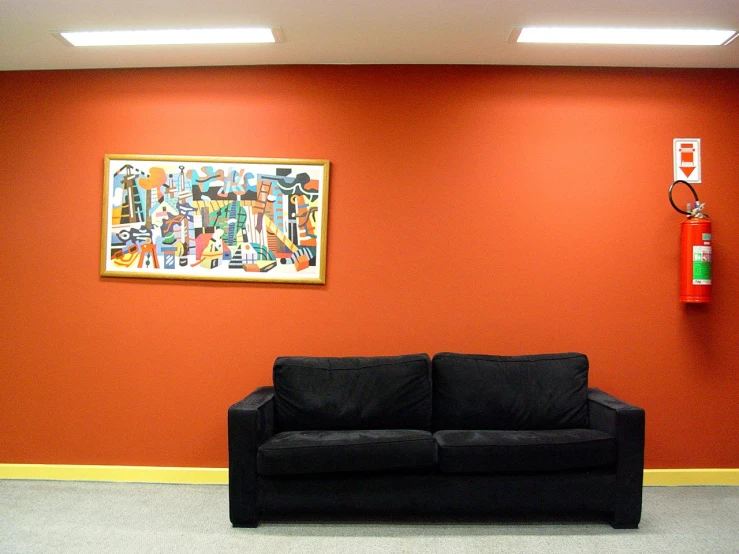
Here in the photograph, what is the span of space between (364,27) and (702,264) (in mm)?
2547

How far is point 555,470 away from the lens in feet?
10.9

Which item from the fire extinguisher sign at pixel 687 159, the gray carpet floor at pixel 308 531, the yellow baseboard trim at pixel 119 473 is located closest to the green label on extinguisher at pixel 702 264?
the fire extinguisher sign at pixel 687 159

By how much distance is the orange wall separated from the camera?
13.6ft

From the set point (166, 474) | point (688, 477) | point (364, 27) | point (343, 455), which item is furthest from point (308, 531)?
point (364, 27)

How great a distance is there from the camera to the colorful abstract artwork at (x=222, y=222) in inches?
163

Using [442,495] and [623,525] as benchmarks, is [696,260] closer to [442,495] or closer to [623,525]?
[623,525]

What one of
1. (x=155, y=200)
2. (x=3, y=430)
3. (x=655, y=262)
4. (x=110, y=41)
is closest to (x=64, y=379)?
(x=3, y=430)

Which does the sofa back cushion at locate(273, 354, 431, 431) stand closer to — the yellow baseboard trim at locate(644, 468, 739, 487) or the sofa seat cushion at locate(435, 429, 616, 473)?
the sofa seat cushion at locate(435, 429, 616, 473)

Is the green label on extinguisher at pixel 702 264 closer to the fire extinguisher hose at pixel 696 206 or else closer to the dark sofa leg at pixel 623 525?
the fire extinguisher hose at pixel 696 206

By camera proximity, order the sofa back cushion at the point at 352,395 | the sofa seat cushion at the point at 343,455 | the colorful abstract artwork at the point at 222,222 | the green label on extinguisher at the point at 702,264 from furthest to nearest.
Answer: the colorful abstract artwork at the point at 222,222
the green label on extinguisher at the point at 702,264
the sofa back cushion at the point at 352,395
the sofa seat cushion at the point at 343,455

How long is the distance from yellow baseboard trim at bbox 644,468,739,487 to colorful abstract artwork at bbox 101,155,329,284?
2.54 m

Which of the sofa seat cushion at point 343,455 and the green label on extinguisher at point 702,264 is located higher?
the green label on extinguisher at point 702,264

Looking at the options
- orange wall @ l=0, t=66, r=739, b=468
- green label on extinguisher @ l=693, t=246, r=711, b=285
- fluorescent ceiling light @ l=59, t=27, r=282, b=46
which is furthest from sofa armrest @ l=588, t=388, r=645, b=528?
fluorescent ceiling light @ l=59, t=27, r=282, b=46

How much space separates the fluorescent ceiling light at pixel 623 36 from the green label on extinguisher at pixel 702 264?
125 centimetres
